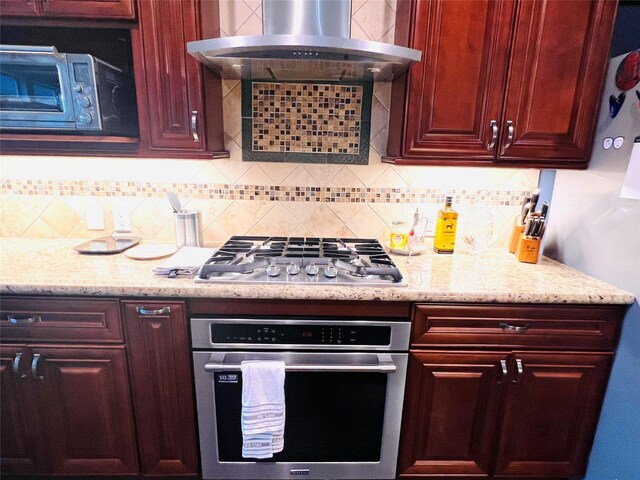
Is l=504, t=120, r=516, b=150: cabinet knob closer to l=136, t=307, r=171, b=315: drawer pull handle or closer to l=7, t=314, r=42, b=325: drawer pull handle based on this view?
l=136, t=307, r=171, b=315: drawer pull handle

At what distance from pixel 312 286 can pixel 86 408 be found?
981mm

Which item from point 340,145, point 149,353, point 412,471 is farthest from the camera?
point 340,145

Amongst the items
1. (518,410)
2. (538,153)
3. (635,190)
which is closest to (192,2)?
(538,153)

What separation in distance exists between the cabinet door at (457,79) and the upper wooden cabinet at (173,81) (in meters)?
0.83

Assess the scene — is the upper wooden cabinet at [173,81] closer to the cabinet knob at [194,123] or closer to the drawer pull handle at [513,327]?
the cabinet knob at [194,123]

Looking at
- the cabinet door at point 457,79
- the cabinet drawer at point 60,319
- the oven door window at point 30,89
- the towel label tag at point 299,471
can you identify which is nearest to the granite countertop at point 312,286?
the cabinet drawer at point 60,319

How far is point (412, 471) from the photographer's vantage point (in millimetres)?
1396

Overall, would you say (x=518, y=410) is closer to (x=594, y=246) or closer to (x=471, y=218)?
(x=594, y=246)

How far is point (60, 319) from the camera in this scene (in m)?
1.22

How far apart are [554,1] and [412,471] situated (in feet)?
6.28

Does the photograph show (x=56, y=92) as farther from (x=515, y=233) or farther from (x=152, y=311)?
(x=515, y=233)

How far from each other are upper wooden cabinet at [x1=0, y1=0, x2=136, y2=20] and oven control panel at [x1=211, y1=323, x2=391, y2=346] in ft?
4.02

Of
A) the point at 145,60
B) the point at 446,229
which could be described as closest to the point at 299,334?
the point at 446,229

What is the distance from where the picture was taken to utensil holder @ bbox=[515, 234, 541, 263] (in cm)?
154
